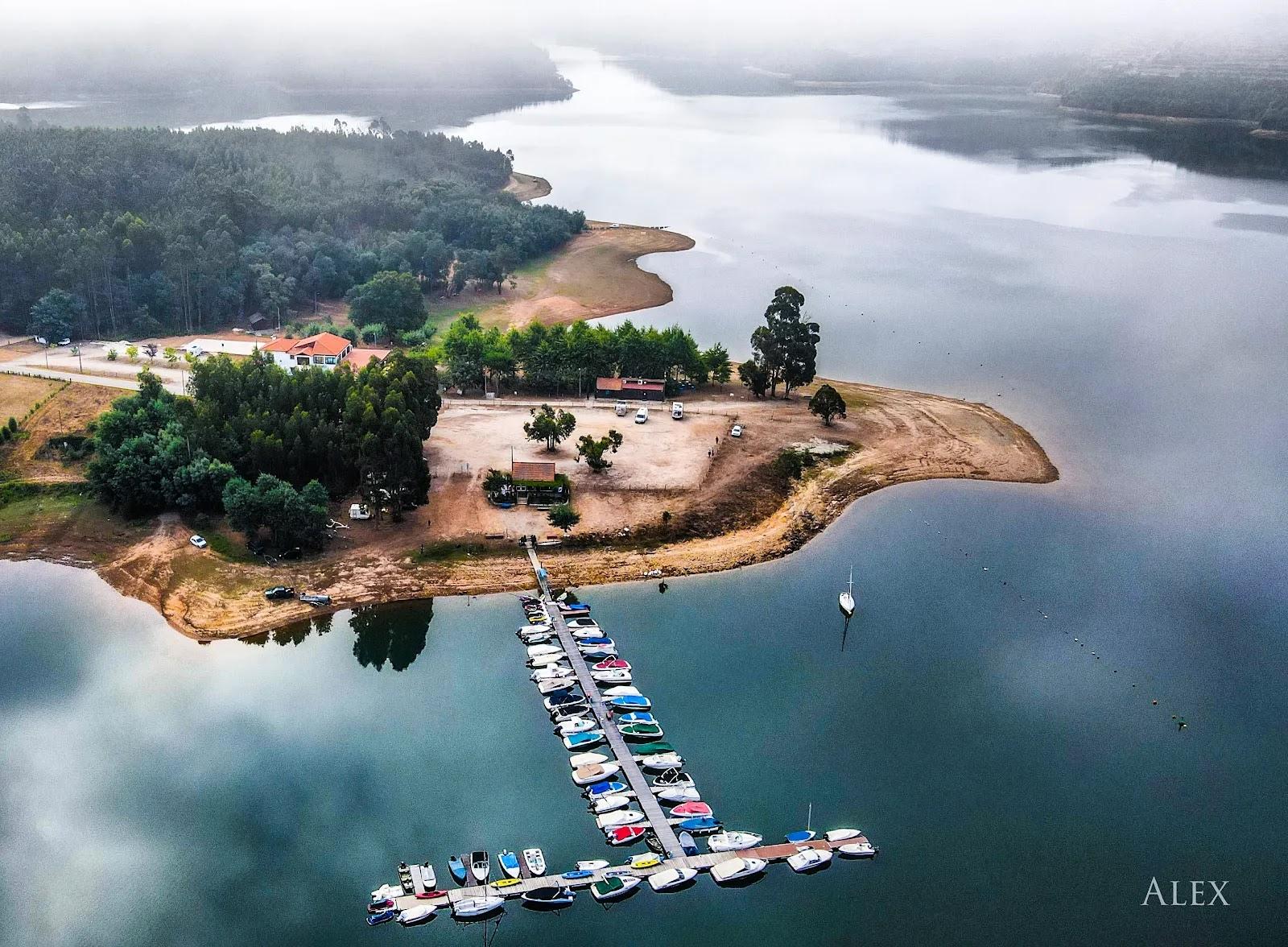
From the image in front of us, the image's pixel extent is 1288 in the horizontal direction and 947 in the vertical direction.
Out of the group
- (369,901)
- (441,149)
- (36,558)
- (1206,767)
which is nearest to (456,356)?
(36,558)

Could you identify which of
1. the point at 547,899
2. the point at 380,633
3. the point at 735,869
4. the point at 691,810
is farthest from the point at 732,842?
the point at 380,633

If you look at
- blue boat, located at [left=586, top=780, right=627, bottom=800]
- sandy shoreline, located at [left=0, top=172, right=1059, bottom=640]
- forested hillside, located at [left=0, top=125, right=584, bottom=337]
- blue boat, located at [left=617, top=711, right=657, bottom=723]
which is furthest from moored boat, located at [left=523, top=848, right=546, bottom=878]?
forested hillside, located at [left=0, top=125, right=584, bottom=337]

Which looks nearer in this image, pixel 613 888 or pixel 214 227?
pixel 613 888

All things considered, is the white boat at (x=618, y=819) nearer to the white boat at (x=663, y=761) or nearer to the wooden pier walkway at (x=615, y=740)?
the wooden pier walkway at (x=615, y=740)

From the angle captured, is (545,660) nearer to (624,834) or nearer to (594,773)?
(594,773)

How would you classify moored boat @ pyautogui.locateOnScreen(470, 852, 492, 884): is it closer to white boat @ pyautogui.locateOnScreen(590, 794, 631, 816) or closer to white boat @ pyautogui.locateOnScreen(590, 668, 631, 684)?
white boat @ pyautogui.locateOnScreen(590, 794, 631, 816)
